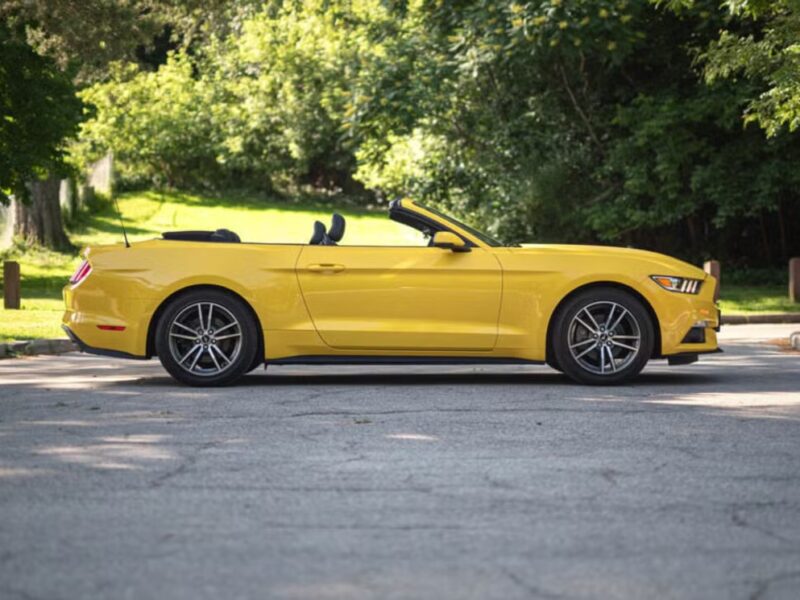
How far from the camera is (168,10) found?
30844mm

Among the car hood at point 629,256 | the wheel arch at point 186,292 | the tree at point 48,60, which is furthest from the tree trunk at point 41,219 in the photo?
the car hood at point 629,256

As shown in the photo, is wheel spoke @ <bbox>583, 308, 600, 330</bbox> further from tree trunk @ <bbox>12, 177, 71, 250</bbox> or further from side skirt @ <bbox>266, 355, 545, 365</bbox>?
tree trunk @ <bbox>12, 177, 71, 250</bbox>

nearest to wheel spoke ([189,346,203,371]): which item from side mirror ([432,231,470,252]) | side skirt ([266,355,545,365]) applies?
side skirt ([266,355,545,365])

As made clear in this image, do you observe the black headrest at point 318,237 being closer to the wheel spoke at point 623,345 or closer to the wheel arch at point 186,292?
the wheel arch at point 186,292

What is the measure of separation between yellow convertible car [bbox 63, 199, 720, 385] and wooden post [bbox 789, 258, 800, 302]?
14.0 m

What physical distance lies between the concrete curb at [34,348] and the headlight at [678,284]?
6905mm

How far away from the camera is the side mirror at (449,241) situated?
36.5ft

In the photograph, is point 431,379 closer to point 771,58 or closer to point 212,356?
point 212,356

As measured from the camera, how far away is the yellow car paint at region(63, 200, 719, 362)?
36.6 feet

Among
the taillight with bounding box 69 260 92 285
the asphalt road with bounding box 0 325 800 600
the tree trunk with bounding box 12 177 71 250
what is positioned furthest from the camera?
the tree trunk with bounding box 12 177 71 250

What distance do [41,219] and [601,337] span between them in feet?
88.5

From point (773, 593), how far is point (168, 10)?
27805 millimetres

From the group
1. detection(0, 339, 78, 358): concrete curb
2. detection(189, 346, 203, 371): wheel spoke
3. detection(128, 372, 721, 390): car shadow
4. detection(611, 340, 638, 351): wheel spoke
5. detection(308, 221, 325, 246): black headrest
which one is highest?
detection(308, 221, 325, 246): black headrest

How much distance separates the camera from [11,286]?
882 inches
